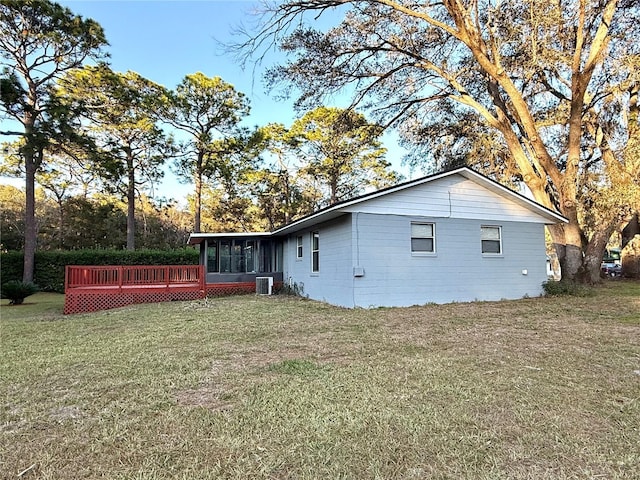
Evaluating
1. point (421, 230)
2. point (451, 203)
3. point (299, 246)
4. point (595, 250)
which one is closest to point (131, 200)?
point (299, 246)

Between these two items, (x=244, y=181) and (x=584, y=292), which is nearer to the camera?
(x=584, y=292)

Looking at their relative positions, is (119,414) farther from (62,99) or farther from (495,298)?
(62,99)

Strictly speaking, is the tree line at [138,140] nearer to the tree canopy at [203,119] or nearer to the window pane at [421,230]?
the tree canopy at [203,119]

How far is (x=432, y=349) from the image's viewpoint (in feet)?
16.6

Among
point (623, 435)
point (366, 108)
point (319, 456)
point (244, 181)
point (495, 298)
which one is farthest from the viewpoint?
point (244, 181)

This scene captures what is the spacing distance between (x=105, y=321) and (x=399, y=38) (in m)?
11.7

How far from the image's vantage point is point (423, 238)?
1029 cm

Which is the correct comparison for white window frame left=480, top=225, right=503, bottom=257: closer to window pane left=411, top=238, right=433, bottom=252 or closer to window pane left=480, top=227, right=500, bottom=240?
window pane left=480, top=227, right=500, bottom=240

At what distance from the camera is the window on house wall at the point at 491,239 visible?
11.0 meters

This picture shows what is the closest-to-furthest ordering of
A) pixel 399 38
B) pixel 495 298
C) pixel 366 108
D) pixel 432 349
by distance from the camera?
1. pixel 432 349
2. pixel 495 298
3. pixel 399 38
4. pixel 366 108

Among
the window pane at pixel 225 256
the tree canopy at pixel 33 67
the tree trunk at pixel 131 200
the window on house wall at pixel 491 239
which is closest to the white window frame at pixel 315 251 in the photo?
the window pane at pixel 225 256

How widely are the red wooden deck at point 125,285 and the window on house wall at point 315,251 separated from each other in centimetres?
372

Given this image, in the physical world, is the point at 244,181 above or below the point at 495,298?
above

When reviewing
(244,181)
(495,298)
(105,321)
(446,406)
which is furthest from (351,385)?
(244,181)
